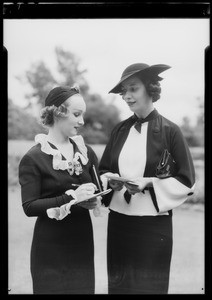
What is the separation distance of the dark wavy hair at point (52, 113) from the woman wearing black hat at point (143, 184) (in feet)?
1.36

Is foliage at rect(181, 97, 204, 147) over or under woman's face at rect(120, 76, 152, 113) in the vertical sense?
under

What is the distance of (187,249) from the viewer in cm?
451

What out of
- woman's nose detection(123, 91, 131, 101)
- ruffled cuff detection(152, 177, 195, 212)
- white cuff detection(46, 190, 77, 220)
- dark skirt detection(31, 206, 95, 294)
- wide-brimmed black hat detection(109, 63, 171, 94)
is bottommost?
dark skirt detection(31, 206, 95, 294)

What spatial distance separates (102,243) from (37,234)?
1.64 ft

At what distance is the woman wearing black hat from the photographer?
439 centimetres

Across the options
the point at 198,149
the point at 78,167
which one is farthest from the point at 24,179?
the point at 198,149

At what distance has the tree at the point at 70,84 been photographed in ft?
14.8

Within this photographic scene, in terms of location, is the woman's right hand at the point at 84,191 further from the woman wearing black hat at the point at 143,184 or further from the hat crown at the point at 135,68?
the hat crown at the point at 135,68

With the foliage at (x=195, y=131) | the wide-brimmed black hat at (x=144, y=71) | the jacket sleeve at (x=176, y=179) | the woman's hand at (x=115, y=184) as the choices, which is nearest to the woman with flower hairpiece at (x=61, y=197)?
the woman's hand at (x=115, y=184)

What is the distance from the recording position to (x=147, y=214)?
174 inches

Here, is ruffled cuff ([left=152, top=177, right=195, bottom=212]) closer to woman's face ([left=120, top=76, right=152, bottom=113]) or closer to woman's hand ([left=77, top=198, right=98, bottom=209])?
woman's hand ([left=77, top=198, right=98, bottom=209])

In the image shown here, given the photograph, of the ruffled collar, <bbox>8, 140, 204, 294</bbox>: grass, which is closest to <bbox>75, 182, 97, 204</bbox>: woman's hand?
the ruffled collar

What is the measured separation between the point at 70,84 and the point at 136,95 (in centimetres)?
51

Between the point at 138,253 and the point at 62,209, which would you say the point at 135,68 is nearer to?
the point at 62,209
